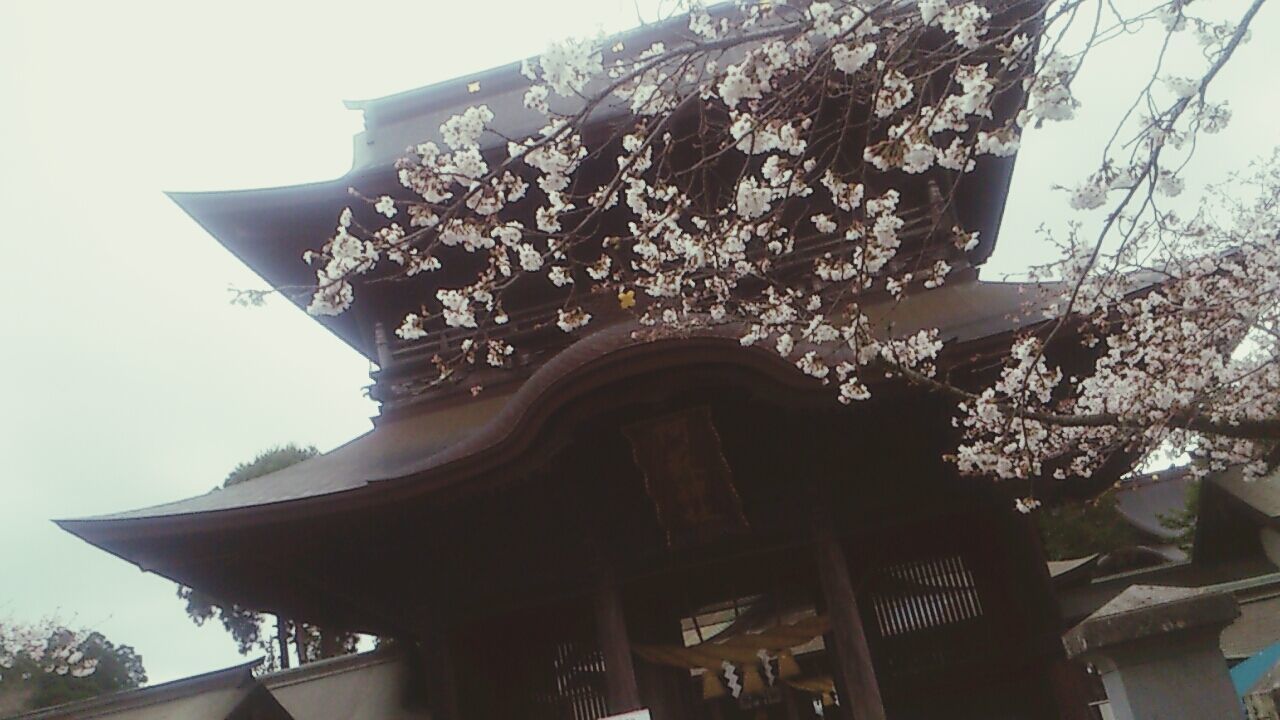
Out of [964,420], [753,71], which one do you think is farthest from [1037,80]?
[964,420]

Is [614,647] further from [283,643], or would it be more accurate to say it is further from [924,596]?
[283,643]

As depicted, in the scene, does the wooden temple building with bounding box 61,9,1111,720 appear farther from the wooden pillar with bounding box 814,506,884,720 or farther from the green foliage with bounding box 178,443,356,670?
the green foliage with bounding box 178,443,356,670

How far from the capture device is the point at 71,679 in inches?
683

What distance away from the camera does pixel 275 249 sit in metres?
7.56

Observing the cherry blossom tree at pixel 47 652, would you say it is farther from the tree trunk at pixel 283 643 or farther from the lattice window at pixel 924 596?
the lattice window at pixel 924 596

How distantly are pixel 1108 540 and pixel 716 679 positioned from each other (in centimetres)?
1465

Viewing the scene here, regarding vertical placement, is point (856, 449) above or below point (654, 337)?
below

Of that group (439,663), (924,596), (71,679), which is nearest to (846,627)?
(924,596)

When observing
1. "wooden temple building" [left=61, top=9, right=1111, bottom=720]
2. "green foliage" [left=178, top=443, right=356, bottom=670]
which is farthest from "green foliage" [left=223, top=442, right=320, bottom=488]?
"wooden temple building" [left=61, top=9, right=1111, bottom=720]

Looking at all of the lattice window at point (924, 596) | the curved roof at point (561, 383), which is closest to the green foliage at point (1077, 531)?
the lattice window at point (924, 596)

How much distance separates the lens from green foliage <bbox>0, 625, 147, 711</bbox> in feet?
52.9

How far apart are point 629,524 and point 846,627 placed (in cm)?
162

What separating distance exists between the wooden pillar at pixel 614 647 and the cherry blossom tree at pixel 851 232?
5.71ft

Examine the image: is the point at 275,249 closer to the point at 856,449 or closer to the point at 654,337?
the point at 654,337
